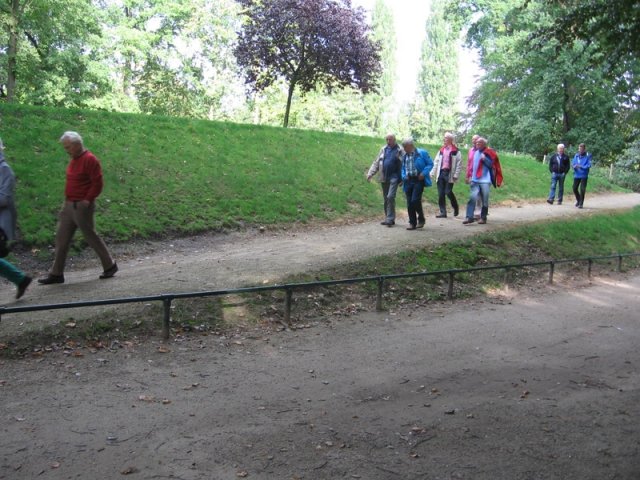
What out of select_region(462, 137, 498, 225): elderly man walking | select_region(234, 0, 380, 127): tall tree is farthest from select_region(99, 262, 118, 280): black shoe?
select_region(234, 0, 380, 127): tall tree

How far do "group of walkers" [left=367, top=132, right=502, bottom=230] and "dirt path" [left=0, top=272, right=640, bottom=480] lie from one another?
480 centimetres

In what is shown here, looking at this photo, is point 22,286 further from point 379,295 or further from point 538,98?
point 538,98

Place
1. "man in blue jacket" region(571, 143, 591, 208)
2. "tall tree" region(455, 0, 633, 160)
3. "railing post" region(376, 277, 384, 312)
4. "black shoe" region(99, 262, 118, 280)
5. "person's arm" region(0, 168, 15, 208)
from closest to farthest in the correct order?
"person's arm" region(0, 168, 15, 208) < "black shoe" region(99, 262, 118, 280) < "railing post" region(376, 277, 384, 312) < "man in blue jacket" region(571, 143, 591, 208) < "tall tree" region(455, 0, 633, 160)

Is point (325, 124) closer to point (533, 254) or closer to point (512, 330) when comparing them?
point (533, 254)

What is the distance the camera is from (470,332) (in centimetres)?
735

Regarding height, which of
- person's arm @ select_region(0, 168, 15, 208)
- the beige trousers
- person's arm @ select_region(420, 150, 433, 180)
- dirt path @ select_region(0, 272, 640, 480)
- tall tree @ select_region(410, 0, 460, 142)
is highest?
tall tree @ select_region(410, 0, 460, 142)

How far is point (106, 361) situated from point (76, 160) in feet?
10.0

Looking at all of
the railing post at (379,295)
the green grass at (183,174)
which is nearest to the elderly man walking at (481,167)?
the green grass at (183,174)

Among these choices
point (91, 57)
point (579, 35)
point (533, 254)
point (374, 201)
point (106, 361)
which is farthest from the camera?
point (91, 57)

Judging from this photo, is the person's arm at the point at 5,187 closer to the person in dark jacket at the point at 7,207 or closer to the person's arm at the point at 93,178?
the person in dark jacket at the point at 7,207

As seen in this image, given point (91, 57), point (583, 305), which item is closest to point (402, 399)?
point (583, 305)

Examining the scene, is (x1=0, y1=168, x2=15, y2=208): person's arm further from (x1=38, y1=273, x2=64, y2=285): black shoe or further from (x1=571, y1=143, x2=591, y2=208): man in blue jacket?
Answer: (x1=571, y1=143, x2=591, y2=208): man in blue jacket

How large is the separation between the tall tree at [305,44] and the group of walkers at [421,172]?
35.3ft

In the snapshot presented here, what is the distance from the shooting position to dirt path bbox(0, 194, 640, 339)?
6.93 metres
